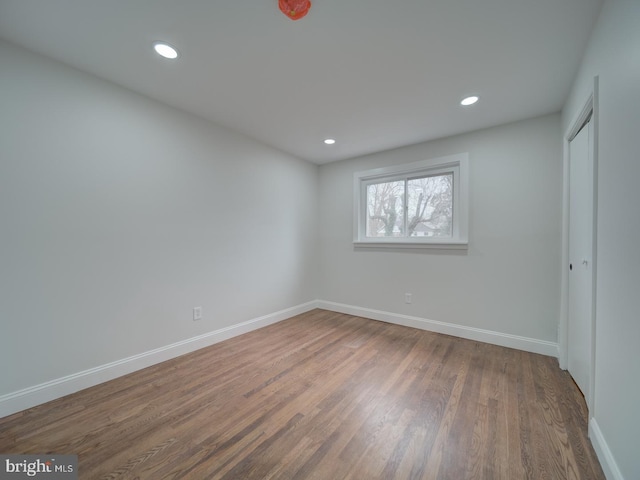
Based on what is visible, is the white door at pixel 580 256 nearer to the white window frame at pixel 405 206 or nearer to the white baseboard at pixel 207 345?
the white baseboard at pixel 207 345

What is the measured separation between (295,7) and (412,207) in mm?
2658

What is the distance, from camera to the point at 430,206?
3.31 m

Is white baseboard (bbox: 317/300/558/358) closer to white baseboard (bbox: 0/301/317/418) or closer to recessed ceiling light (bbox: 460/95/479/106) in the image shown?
white baseboard (bbox: 0/301/317/418)

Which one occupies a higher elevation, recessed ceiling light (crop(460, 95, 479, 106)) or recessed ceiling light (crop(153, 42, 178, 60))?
recessed ceiling light (crop(153, 42, 178, 60))

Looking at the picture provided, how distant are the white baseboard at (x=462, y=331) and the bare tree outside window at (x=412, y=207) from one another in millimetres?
1131

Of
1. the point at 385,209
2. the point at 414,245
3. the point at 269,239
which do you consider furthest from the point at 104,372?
the point at 385,209

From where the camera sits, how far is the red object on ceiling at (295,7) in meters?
1.34

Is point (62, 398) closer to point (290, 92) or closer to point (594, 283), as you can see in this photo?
point (290, 92)

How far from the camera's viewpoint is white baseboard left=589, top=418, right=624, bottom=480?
115 centimetres

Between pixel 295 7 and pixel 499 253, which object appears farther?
pixel 499 253

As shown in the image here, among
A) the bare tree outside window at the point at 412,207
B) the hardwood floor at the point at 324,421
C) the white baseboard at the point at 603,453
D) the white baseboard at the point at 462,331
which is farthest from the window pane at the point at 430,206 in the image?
the white baseboard at the point at 603,453

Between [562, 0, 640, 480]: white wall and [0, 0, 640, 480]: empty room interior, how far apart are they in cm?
2

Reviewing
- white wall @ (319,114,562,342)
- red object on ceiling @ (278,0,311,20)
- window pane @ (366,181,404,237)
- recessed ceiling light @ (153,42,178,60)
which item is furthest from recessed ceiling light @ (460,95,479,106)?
recessed ceiling light @ (153,42,178,60)

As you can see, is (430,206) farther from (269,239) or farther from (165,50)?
(165,50)
